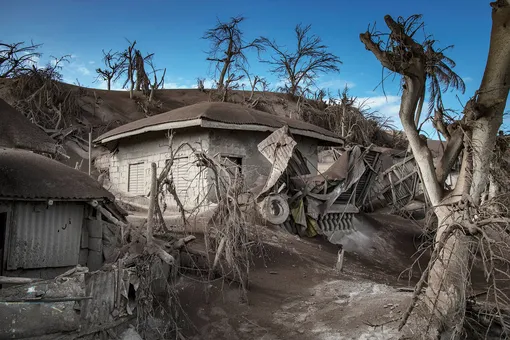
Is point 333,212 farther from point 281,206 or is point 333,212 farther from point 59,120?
point 59,120

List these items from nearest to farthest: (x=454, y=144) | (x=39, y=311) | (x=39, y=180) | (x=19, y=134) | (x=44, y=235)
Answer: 1. (x=39, y=311)
2. (x=454, y=144)
3. (x=39, y=180)
4. (x=44, y=235)
5. (x=19, y=134)

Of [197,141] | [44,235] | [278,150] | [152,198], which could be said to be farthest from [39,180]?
[278,150]

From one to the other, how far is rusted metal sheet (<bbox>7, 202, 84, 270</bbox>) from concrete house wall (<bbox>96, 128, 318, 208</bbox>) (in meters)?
4.39

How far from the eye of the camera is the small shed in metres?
8.08

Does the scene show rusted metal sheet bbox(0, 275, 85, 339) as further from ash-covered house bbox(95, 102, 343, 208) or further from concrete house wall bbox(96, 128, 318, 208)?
concrete house wall bbox(96, 128, 318, 208)

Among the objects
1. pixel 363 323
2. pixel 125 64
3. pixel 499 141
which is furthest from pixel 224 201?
pixel 125 64

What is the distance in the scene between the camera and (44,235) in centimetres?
856

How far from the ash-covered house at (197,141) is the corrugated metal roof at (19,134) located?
12.9 feet

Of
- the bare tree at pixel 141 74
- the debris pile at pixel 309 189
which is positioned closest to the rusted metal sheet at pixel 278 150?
the debris pile at pixel 309 189

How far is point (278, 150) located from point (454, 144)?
6275 millimetres

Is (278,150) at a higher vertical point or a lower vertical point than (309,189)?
higher

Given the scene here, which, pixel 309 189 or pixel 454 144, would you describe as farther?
pixel 309 189

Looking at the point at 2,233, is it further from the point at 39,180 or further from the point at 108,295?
the point at 108,295

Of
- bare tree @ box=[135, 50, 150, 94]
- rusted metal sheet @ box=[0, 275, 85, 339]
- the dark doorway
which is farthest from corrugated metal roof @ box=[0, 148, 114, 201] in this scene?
bare tree @ box=[135, 50, 150, 94]
